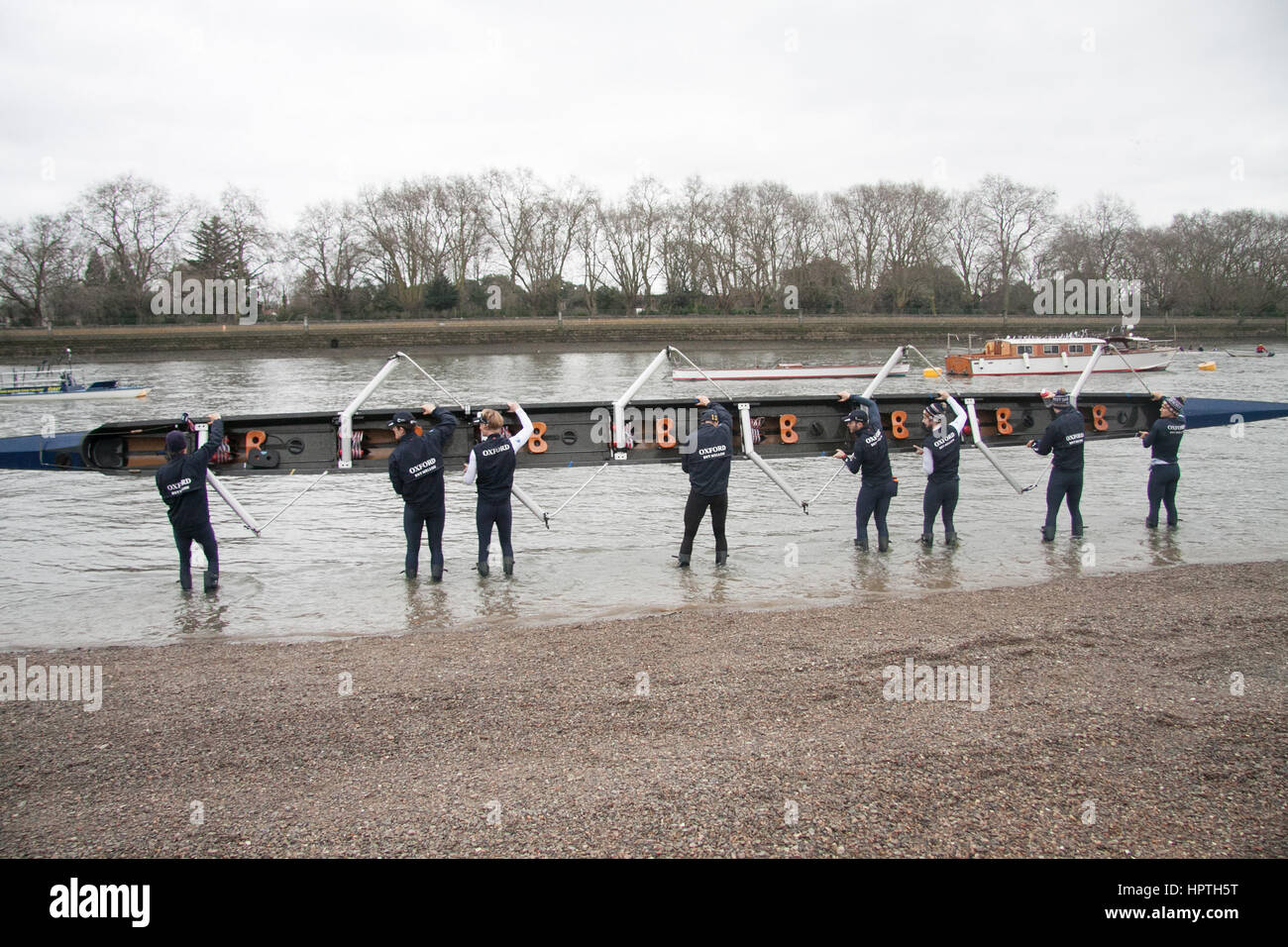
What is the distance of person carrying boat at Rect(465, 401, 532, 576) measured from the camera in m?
9.97

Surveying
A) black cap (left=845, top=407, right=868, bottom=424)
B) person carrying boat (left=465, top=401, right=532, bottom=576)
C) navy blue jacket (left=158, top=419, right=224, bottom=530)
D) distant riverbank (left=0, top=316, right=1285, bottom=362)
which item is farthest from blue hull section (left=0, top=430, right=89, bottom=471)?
distant riverbank (left=0, top=316, right=1285, bottom=362)

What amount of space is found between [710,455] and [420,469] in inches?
129

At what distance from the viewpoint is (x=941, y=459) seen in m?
11.0

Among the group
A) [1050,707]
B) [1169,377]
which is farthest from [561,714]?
[1169,377]

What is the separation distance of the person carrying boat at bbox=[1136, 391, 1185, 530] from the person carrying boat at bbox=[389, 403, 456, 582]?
8.98 meters

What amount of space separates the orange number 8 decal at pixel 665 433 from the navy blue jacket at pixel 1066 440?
475 cm

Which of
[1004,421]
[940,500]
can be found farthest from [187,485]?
[1004,421]

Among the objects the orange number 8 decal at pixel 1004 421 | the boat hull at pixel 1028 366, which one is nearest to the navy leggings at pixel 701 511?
the orange number 8 decal at pixel 1004 421

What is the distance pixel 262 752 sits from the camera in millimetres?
5520

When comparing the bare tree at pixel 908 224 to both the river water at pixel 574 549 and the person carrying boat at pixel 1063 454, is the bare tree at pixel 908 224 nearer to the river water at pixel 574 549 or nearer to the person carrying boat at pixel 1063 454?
the river water at pixel 574 549

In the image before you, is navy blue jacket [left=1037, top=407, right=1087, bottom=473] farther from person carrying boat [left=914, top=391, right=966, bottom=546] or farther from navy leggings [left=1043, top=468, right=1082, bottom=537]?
person carrying boat [left=914, top=391, right=966, bottom=546]

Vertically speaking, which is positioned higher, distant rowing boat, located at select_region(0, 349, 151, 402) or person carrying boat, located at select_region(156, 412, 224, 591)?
distant rowing boat, located at select_region(0, 349, 151, 402)

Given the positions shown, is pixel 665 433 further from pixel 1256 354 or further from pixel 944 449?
pixel 1256 354

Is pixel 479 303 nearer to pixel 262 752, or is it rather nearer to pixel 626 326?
pixel 626 326
